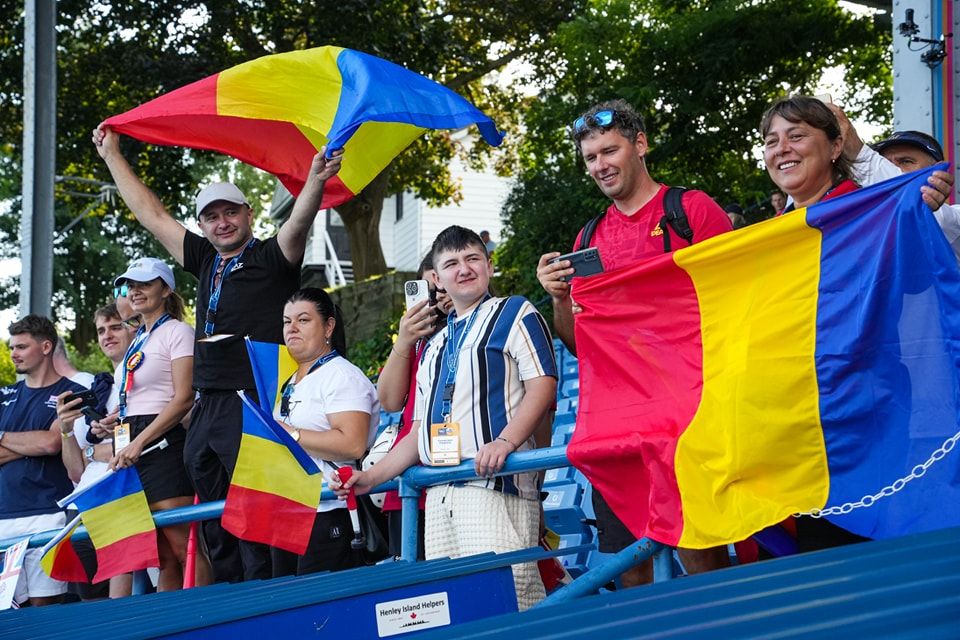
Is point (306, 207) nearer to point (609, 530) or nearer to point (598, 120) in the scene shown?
point (598, 120)

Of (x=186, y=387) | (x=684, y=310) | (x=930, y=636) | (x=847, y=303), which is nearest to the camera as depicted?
(x=930, y=636)

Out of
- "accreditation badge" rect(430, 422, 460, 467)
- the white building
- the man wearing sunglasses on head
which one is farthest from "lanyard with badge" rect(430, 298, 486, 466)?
the white building

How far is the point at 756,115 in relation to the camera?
556 inches

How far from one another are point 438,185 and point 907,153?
1820cm

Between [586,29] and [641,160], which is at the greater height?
[586,29]

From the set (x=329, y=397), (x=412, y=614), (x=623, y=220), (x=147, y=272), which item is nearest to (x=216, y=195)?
(x=147, y=272)

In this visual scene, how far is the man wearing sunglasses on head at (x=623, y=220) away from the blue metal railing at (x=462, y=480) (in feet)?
1.00

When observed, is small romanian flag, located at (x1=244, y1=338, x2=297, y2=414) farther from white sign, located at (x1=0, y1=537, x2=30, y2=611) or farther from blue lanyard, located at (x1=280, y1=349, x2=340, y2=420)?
white sign, located at (x1=0, y1=537, x2=30, y2=611)

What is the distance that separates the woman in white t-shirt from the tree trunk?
43.8 feet

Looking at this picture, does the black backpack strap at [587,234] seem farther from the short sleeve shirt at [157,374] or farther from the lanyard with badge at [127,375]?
the lanyard with badge at [127,375]

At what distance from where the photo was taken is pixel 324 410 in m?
4.91

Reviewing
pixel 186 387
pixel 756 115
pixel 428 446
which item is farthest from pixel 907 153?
pixel 756 115

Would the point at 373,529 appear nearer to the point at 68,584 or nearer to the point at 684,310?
the point at 684,310

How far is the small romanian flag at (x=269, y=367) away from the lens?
500 cm
